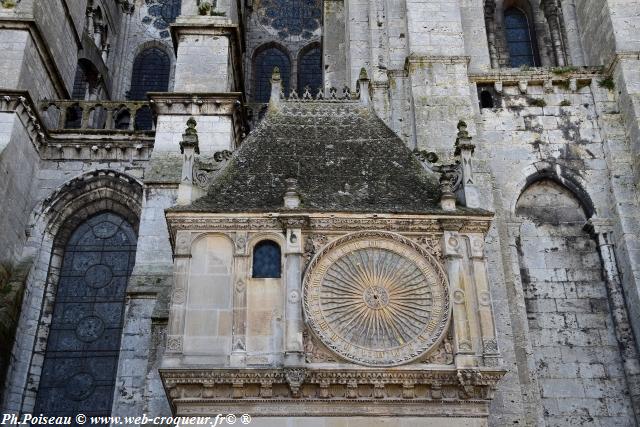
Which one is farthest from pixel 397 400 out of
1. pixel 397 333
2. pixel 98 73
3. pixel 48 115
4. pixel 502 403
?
pixel 98 73

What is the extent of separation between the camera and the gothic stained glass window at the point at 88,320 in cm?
1497

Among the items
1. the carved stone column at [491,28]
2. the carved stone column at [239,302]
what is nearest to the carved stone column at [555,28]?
the carved stone column at [491,28]

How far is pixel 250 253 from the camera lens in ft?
37.1

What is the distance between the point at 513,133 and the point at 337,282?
6.53 m

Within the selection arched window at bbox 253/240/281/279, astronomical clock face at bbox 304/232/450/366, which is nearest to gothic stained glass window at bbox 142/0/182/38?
arched window at bbox 253/240/281/279

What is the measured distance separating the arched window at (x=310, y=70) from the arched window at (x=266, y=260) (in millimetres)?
11126

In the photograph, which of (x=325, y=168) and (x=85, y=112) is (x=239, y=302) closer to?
(x=325, y=168)

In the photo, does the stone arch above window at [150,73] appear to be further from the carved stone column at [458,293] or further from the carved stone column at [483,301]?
the carved stone column at [483,301]

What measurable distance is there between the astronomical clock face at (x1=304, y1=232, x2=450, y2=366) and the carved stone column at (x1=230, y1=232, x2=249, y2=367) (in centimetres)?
91

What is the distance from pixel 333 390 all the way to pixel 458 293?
2.31 metres

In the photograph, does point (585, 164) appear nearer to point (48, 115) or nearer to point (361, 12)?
point (361, 12)

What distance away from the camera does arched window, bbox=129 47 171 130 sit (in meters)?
22.2

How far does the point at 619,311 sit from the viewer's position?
46.5 ft

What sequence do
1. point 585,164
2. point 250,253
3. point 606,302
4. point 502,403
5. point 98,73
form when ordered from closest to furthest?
1. point 250,253
2. point 502,403
3. point 606,302
4. point 585,164
5. point 98,73
